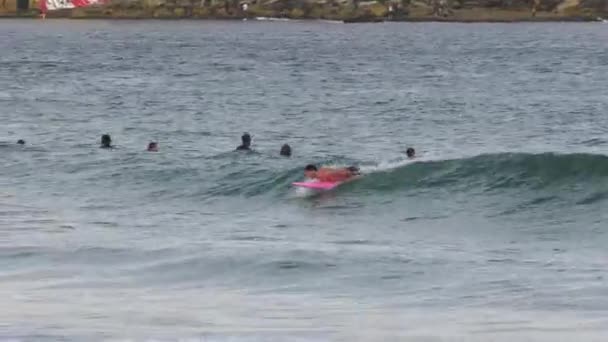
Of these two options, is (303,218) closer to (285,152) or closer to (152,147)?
(285,152)

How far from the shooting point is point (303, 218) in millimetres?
38031

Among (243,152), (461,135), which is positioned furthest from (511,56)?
(243,152)

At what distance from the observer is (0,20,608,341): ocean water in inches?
973

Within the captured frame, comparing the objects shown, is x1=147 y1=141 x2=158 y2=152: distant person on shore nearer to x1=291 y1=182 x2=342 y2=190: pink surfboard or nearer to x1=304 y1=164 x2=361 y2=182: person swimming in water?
x1=304 y1=164 x2=361 y2=182: person swimming in water

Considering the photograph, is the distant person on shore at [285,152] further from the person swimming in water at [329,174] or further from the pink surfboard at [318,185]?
the pink surfboard at [318,185]

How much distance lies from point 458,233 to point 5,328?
566 inches

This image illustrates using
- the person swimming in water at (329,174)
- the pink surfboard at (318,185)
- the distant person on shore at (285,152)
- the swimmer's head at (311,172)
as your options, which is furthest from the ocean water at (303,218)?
the swimmer's head at (311,172)

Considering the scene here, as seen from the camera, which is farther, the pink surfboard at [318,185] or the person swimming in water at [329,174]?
the person swimming in water at [329,174]

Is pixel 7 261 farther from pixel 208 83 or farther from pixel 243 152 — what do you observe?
pixel 208 83

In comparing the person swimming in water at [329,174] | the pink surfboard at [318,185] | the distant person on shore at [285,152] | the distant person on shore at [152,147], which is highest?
the person swimming in water at [329,174]

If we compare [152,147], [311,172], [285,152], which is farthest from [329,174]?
[152,147]

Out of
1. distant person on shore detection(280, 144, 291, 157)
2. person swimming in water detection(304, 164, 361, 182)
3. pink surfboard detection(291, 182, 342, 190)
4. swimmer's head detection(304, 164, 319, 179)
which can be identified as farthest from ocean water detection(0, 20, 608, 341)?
swimmer's head detection(304, 164, 319, 179)

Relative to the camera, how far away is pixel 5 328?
23.6 metres

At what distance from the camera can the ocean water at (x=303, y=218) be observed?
973 inches
